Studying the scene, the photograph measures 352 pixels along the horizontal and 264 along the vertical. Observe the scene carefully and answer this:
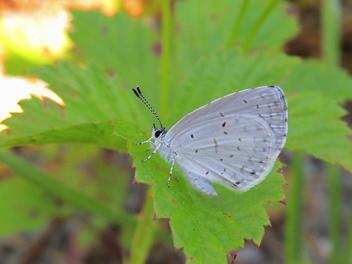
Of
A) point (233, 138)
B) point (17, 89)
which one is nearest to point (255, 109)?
point (233, 138)

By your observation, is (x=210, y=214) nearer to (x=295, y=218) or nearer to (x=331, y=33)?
(x=295, y=218)

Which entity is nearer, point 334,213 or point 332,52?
point 334,213

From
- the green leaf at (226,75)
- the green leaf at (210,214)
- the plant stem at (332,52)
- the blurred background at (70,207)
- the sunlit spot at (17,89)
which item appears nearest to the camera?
the green leaf at (210,214)

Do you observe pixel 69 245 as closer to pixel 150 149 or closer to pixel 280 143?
pixel 150 149

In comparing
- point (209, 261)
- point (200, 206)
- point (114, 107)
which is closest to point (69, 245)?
point (114, 107)

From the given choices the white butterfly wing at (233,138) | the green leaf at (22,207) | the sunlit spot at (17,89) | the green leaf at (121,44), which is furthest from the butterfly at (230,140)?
the sunlit spot at (17,89)

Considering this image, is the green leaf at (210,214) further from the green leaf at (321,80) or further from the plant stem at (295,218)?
the green leaf at (321,80)

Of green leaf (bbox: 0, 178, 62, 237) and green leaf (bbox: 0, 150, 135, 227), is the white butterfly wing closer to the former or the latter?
green leaf (bbox: 0, 150, 135, 227)

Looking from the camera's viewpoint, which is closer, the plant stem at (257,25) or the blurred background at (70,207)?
the plant stem at (257,25)
